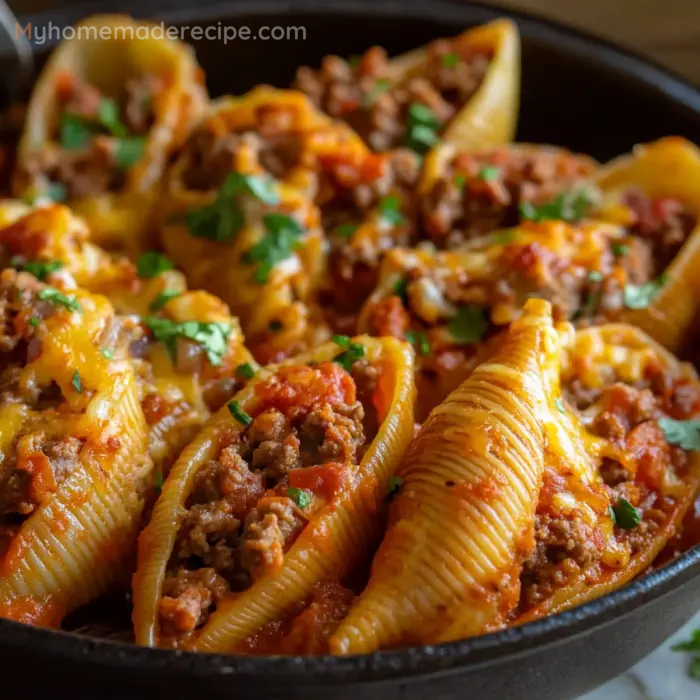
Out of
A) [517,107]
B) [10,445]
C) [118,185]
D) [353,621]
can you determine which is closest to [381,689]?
[353,621]

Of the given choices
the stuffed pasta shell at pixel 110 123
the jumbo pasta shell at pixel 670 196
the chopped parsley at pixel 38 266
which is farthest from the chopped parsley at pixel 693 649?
the stuffed pasta shell at pixel 110 123

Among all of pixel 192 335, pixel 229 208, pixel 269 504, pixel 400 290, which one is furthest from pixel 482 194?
pixel 269 504

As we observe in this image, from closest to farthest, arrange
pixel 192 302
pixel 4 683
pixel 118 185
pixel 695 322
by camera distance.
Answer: pixel 4 683
pixel 192 302
pixel 695 322
pixel 118 185

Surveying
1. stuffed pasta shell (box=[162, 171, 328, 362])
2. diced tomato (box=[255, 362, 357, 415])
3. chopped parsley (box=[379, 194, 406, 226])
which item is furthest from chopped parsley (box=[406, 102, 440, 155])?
diced tomato (box=[255, 362, 357, 415])

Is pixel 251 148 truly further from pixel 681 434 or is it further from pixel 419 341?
pixel 681 434

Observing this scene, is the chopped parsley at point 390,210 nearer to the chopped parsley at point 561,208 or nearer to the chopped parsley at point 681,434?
the chopped parsley at point 561,208

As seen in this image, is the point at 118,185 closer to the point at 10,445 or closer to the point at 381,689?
the point at 10,445
